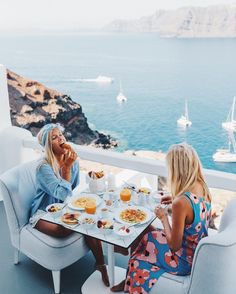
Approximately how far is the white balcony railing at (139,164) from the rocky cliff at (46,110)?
12330 millimetres

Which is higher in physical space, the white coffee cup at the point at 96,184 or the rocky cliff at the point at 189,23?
the rocky cliff at the point at 189,23

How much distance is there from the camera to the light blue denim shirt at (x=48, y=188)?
1.86 metres

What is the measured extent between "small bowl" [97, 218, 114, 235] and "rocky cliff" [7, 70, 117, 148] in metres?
13.4

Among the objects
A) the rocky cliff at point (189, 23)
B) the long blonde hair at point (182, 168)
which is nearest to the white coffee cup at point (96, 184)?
the long blonde hair at point (182, 168)

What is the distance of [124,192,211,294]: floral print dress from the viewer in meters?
1.46

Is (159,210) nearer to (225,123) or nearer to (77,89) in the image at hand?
(225,123)

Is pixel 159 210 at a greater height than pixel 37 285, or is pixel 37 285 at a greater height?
pixel 159 210

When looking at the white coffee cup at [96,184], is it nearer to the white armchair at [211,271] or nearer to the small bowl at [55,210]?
the small bowl at [55,210]

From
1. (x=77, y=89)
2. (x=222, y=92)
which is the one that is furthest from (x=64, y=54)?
(x=222, y=92)

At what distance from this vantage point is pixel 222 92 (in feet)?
45.2

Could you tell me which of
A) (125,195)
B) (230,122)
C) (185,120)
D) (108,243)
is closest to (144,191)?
(125,195)

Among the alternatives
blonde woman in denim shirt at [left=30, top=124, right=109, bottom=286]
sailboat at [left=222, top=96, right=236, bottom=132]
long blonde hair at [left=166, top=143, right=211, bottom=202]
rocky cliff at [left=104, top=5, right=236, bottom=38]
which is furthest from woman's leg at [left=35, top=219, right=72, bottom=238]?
sailboat at [left=222, top=96, right=236, bottom=132]

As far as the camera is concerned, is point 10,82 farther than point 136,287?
Yes

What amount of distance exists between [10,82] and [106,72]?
4211 millimetres
